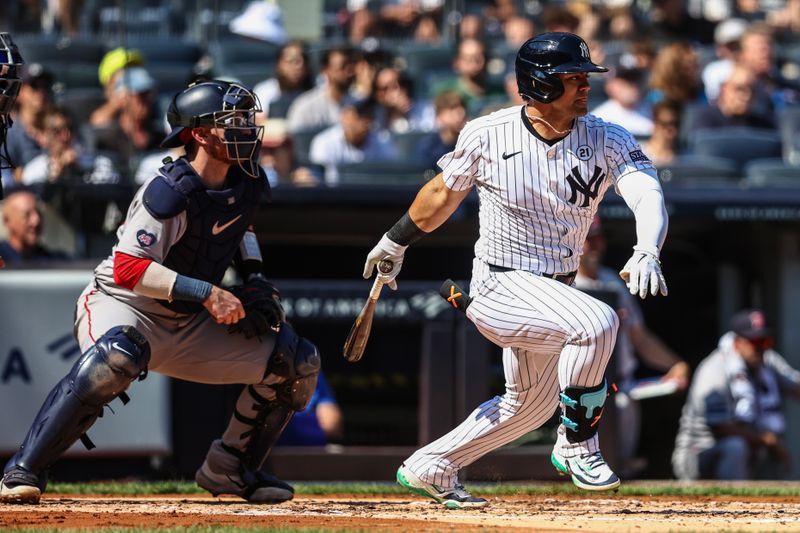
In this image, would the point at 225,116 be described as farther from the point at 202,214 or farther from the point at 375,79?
the point at 375,79

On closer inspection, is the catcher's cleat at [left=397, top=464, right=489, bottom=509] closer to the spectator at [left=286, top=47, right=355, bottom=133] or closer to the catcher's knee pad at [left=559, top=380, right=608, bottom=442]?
the catcher's knee pad at [left=559, top=380, right=608, bottom=442]

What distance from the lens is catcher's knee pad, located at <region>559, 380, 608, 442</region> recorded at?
14.5ft

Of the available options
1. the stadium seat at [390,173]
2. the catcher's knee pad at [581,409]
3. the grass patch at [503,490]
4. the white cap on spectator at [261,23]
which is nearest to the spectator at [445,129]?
the stadium seat at [390,173]

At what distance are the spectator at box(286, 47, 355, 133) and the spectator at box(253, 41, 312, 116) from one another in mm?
181

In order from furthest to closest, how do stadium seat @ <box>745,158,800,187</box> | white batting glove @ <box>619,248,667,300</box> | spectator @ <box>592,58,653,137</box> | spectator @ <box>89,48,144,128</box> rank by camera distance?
spectator @ <box>592,58,653,137</box> < spectator @ <box>89,48,144,128</box> < stadium seat @ <box>745,158,800,187</box> < white batting glove @ <box>619,248,667,300</box>

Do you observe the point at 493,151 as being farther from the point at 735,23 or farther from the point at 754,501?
the point at 735,23

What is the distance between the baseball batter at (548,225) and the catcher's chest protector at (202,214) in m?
0.66

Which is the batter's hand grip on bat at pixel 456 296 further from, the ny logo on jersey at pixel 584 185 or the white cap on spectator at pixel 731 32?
the white cap on spectator at pixel 731 32

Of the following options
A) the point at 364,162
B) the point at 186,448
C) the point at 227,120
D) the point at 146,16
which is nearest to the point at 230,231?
the point at 227,120

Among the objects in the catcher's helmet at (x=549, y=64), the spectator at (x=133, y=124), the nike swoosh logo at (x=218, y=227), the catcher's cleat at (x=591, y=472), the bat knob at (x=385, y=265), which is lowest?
the catcher's cleat at (x=591, y=472)

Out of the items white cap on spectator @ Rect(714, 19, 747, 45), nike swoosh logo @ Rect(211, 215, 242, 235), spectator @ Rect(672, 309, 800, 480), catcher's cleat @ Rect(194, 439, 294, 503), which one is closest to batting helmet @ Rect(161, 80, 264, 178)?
nike swoosh logo @ Rect(211, 215, 242, 235)

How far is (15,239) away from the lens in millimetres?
7188

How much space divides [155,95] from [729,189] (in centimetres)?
374

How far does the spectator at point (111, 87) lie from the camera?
28.5 feet
